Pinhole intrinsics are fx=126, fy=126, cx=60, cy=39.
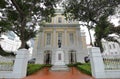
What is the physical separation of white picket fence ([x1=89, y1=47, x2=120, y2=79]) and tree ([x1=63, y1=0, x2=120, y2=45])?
922cm

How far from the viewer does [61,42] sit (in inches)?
861

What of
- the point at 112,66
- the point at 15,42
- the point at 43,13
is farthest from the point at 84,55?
the point at 15,42

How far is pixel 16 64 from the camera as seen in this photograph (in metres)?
6.84

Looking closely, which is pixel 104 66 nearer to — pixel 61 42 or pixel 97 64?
pixel 97 64

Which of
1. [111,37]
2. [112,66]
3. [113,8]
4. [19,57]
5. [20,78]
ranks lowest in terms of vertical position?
[20,78]

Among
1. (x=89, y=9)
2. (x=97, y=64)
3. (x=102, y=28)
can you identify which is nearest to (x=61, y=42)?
(x=102, y=28)

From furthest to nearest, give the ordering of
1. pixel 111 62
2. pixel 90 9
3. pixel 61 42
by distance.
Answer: pixel 61 42 < pixel 90 9 < pixel 111 62

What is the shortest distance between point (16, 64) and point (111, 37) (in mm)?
13458

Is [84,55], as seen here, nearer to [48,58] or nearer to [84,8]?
[48,58]

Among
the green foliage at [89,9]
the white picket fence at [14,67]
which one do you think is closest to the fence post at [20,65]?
the white picket fence at [14,67]

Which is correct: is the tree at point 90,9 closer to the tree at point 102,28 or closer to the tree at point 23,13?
the tree at point 102,28

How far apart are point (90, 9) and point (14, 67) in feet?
38.5

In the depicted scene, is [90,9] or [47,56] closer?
[90,9]

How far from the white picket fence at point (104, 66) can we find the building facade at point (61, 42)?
45.6 ft
